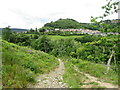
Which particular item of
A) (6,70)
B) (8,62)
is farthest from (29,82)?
(8,62)

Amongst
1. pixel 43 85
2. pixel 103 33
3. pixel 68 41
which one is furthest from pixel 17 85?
pixel 68 41

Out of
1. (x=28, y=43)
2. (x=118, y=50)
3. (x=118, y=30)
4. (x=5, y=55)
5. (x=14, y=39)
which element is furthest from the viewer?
(x=28, y=43)

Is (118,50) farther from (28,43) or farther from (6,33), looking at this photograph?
(28,43)

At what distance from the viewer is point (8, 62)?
25.7ft

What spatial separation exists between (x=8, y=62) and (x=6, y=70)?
4.11ft

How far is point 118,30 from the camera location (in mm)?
→ 3564

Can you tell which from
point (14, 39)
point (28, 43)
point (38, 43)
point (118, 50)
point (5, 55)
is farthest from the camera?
point (28, 43)

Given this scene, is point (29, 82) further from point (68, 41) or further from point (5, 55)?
point (68, 41)

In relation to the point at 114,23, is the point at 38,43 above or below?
below

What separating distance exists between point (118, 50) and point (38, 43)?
228 feet

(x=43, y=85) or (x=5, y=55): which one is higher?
(x=5, y=55)

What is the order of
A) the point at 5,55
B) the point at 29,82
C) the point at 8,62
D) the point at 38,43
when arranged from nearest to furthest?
the point at 29,82, the point at 8,62, the point at 5,55, the point at 38,43

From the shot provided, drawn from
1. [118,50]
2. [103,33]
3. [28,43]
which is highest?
[103,33]

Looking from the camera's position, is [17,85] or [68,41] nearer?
[17,85]
